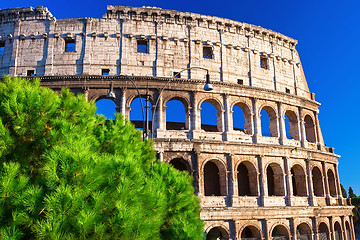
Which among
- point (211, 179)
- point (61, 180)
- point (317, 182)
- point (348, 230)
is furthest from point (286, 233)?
point (61, 180)

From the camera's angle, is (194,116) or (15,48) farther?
(15,48)

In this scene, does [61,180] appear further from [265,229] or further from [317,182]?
[317,182]

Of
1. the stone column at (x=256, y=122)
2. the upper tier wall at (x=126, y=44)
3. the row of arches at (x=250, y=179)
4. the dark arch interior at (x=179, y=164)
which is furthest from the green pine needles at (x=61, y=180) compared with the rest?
the stone column at (x=256, y=122)

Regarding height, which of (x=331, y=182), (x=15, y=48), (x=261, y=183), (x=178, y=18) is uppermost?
(x=178, y=18)

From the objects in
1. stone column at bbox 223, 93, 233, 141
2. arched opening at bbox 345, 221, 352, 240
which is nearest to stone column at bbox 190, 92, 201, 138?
stone column at bbox 223, 93, 233, 141

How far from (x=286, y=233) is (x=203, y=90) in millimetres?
11053

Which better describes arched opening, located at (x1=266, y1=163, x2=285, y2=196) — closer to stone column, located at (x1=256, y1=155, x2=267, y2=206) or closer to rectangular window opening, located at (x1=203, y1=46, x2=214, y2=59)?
stone column, located at (x1=256, y1=155, x2=267, y2=206)

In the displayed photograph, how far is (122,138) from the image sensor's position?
891cm

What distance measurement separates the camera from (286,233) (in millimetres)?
20594

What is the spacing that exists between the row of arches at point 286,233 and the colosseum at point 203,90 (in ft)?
0.27

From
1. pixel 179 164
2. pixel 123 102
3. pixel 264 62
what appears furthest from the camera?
pixel 264 62

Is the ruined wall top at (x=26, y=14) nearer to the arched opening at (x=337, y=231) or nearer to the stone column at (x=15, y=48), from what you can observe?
the stone column at (x=15, y=48)

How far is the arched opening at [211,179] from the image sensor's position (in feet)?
68.8

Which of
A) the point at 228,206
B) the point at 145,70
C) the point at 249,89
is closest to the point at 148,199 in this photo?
the point at 228,206
